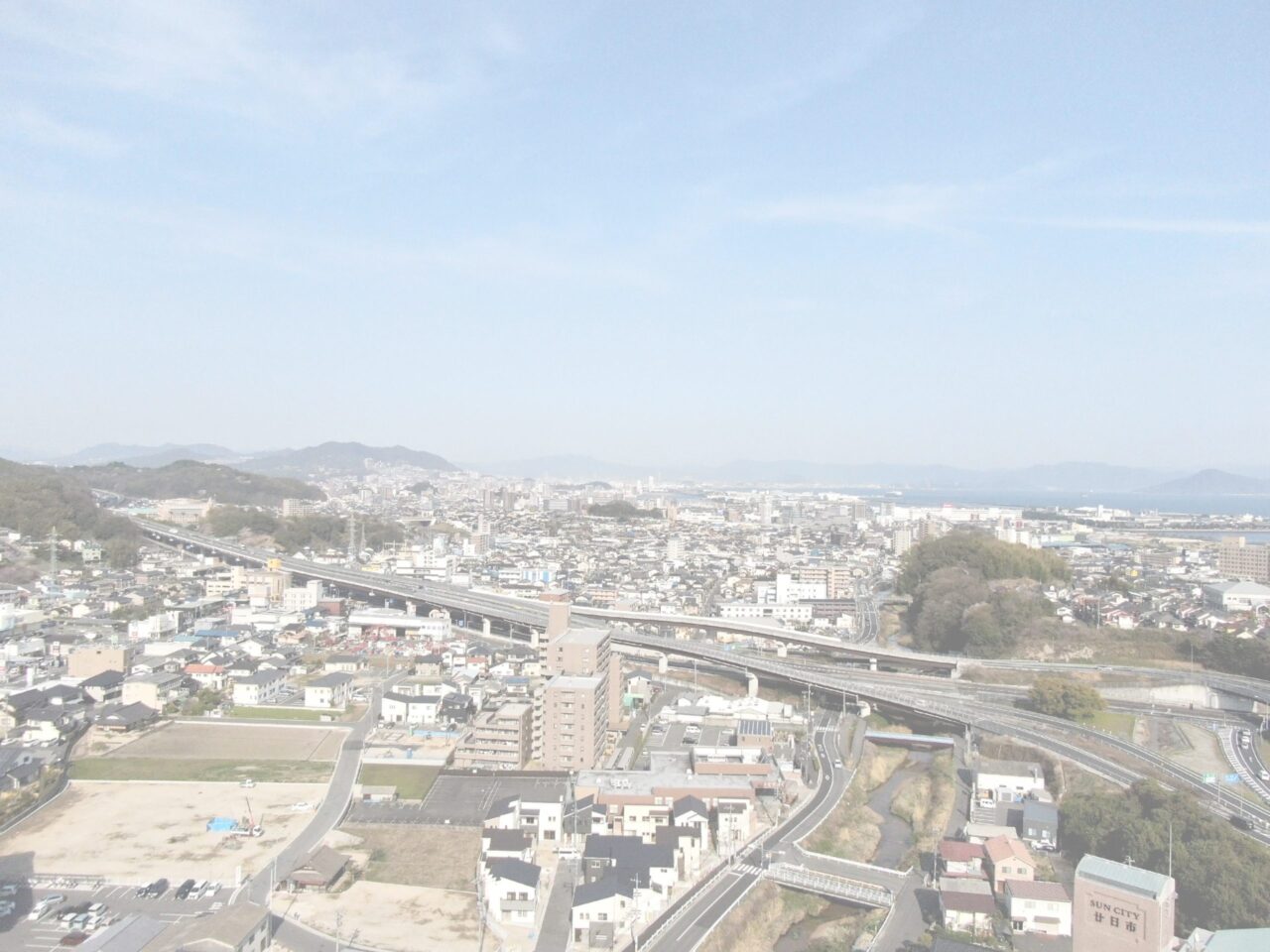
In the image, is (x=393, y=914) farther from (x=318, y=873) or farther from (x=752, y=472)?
(x=752, y=472)

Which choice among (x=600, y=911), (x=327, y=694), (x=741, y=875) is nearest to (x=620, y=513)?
(x=327, y=694)

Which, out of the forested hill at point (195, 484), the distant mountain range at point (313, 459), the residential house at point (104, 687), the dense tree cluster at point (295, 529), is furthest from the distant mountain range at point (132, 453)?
the residential house at point (104, 687)

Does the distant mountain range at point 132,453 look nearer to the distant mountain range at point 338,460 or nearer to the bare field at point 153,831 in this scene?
the distant mountain range at point 338,460

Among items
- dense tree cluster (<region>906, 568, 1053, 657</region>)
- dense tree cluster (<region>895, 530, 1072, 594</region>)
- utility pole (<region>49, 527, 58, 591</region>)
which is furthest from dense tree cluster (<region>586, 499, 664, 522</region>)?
dense tree cluster (<region>906, 568, 1053, 657</region>)

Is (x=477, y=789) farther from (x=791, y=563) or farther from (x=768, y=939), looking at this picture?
(x=791, y=563)

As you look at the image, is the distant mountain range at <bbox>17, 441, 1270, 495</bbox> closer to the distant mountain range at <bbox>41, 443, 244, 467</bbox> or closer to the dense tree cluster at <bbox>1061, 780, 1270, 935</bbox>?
the distant mountain range at <bbox>41, 443, 244, 467</bbox>

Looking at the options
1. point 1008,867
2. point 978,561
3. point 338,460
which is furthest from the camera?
point 338,460
